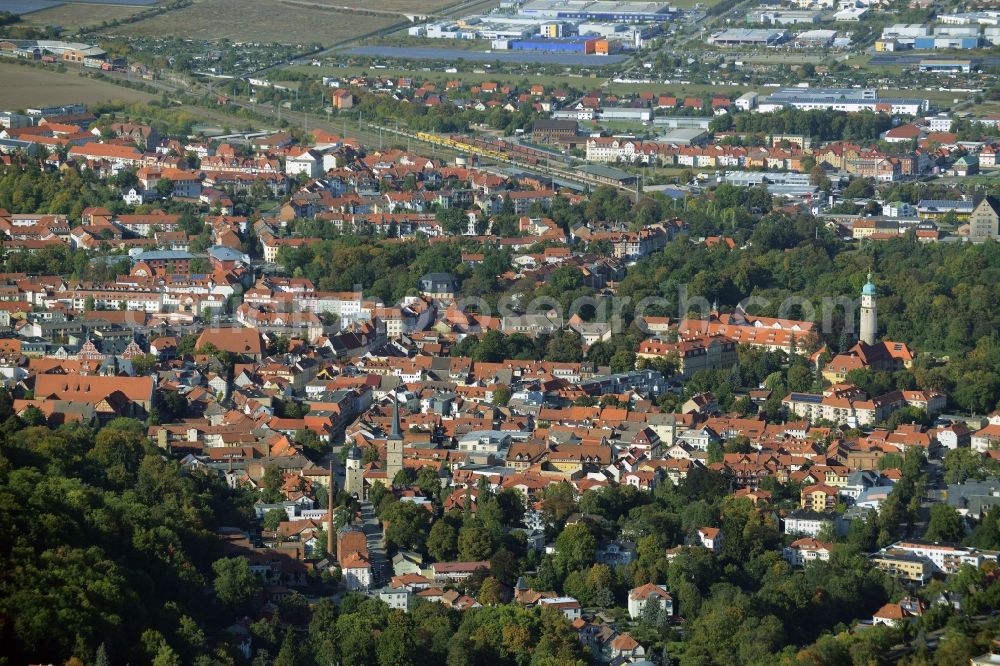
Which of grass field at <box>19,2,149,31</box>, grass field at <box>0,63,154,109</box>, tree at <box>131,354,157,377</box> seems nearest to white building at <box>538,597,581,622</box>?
tree at <box>131,354,157,377</box>

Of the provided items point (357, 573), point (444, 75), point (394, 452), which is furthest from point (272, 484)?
point (444, 75)

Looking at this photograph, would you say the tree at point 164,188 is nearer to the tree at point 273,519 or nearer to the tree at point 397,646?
the tree at point 273,519

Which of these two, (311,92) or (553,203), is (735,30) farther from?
(553,203)

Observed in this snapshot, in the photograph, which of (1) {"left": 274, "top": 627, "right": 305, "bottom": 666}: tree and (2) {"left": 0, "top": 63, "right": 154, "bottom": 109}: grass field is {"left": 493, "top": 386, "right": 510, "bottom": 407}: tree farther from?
(2) {"left": 0, "top": 63, "right": 154, "bottom": 109}: grass field

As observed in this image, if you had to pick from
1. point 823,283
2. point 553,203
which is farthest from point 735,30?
point 823,283

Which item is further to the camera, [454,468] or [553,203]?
[553,203]

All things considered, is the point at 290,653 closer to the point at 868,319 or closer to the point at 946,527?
the point at 946,527

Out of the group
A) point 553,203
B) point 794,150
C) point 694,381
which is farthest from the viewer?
point 794,150
